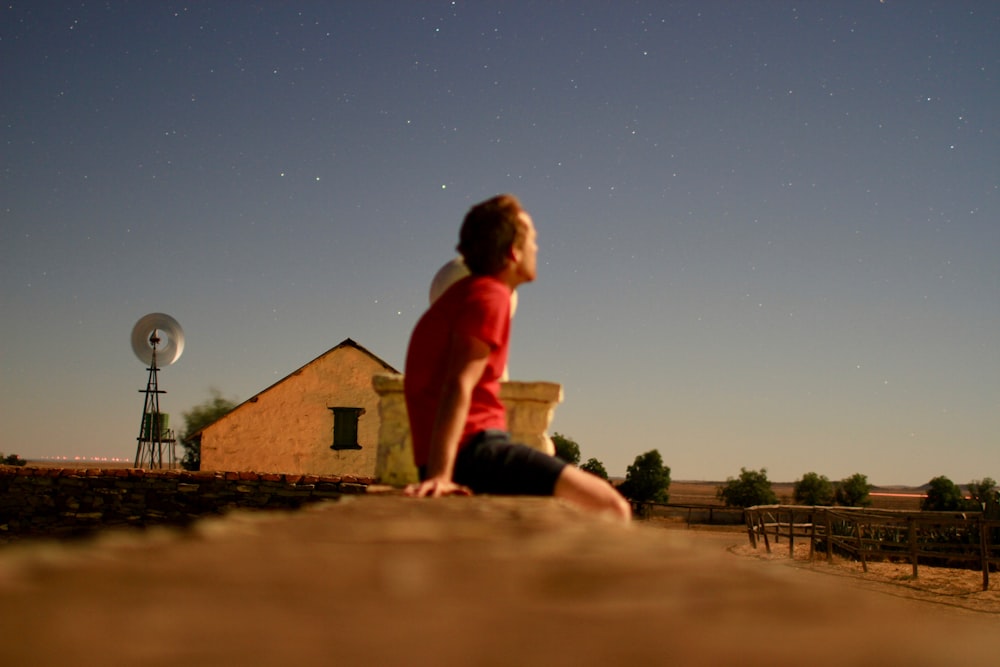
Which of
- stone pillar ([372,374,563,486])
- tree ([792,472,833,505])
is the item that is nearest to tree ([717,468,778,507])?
tree ([792,472,833,505])

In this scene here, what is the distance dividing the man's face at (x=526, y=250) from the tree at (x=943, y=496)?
50407 millimetres

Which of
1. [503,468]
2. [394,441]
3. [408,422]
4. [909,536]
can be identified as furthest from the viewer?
[909,536]

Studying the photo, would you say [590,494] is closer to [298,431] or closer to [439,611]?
[439,611]

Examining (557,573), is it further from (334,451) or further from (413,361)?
(334,451)

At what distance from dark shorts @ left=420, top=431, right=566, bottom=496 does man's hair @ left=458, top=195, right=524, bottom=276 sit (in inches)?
29.0

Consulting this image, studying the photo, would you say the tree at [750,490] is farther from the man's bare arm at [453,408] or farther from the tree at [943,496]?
the man's bare arm at [453,408]

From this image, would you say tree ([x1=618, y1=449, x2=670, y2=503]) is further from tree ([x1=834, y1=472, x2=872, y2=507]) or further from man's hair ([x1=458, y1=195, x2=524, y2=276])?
man's hair ([x1=458, y1=195, x2=524, y2=276])

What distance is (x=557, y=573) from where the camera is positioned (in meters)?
1.04

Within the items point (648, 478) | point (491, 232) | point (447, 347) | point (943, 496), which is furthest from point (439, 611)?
point (648, 478)

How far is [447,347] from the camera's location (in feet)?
10.7

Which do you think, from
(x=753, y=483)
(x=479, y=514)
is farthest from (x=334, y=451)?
(x=753, y=483)

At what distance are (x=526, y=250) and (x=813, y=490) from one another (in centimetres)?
6856

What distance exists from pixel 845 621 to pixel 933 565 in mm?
29068

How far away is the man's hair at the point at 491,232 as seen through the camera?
10.7ft
